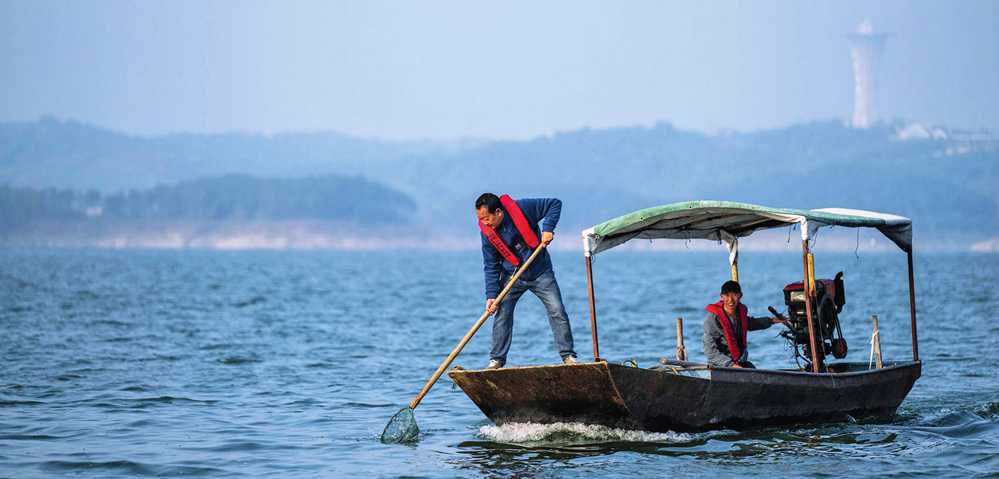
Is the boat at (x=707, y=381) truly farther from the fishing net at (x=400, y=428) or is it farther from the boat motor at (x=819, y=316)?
the fishing net at (x=400, y=428)

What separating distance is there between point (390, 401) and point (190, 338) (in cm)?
1217

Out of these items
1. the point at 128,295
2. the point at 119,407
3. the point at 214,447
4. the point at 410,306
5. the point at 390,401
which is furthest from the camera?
the point at 128,295

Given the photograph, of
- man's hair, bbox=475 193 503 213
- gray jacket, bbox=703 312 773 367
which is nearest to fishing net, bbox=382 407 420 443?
man's hair, bbox=475 193 503 213

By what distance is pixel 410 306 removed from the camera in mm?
46656

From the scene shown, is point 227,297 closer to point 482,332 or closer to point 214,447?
point 482,332

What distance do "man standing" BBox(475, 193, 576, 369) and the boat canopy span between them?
0.52 meters

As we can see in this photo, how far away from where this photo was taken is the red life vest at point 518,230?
13.6 meters

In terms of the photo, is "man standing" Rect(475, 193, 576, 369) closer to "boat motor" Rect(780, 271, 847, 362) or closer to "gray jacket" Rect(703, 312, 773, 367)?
"gray jacket" Rect(703, 312, 773, 367)

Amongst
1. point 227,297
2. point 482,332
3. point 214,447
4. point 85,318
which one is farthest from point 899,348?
point 227,297

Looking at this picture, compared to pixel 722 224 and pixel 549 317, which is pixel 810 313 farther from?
pixel 549 317

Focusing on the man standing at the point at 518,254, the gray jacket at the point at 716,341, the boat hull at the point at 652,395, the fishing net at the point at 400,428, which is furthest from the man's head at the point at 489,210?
the gray jacket at the point at 716,341

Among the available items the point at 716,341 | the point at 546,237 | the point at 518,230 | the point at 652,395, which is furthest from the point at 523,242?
the point at 716,341

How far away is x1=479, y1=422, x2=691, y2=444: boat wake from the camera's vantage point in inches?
540

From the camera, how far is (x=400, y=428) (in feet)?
48.2
